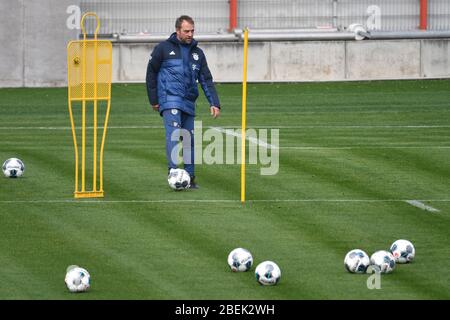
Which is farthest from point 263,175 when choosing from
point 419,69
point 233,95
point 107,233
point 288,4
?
point 288,4

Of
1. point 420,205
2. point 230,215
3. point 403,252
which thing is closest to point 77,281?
point 403,252

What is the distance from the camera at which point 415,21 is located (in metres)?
44.8

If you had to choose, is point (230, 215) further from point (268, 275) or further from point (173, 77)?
point (268, 275)

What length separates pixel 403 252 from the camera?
45.9 ft

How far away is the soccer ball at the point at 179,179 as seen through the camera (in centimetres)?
1898

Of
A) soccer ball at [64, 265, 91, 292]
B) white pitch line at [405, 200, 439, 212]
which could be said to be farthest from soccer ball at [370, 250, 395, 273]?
white pitch line at [405, 200, 439, 212]

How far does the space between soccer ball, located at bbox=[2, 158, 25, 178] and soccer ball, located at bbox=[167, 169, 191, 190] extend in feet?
7.99

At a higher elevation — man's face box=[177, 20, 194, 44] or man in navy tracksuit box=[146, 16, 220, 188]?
man's face box=[177, 20, 194, 44]

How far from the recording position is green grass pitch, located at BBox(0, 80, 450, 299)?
1308 centimetres

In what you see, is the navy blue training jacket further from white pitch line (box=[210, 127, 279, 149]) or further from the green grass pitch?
white pitch line (box=[210, 127, 279, 149])

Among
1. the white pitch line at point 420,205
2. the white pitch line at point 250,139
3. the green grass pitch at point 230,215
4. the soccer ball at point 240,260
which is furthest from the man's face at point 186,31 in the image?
the soccer ball at point 240,260

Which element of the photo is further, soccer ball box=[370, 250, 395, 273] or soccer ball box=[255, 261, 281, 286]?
soccer ball box=[370, 250, 395, 273]

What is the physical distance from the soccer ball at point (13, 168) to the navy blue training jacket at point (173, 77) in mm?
2329

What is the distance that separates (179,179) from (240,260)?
5538 millimetres
